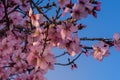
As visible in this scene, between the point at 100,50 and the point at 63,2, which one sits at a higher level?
the point at 63,2

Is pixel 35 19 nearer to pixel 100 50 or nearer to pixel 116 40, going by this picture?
pixel 100 50

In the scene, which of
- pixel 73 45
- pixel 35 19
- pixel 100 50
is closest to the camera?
pixel 35 19

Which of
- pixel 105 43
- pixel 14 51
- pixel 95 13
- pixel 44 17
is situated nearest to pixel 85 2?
pixel 95 13

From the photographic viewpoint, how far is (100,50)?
7688mm

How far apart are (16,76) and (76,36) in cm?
245

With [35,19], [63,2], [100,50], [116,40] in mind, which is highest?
[63,2]

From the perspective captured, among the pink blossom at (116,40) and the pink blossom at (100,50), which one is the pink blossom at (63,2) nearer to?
the pink blossom at (100,50)

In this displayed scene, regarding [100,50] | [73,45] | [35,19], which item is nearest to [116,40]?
[100,50]

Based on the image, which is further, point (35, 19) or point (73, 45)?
point (73, 45)

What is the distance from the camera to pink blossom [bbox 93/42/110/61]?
742 centimetres

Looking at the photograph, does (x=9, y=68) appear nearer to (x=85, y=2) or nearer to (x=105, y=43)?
(x=105, y=43)

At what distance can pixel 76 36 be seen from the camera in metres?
6.88

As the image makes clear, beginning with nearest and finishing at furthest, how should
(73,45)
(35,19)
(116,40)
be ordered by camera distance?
(35,19)
(73,45)
(116,40)

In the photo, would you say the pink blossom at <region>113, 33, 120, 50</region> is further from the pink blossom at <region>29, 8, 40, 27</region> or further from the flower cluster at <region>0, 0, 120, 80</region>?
the pink blossom at <region>29, 8, 40, 27</region>
